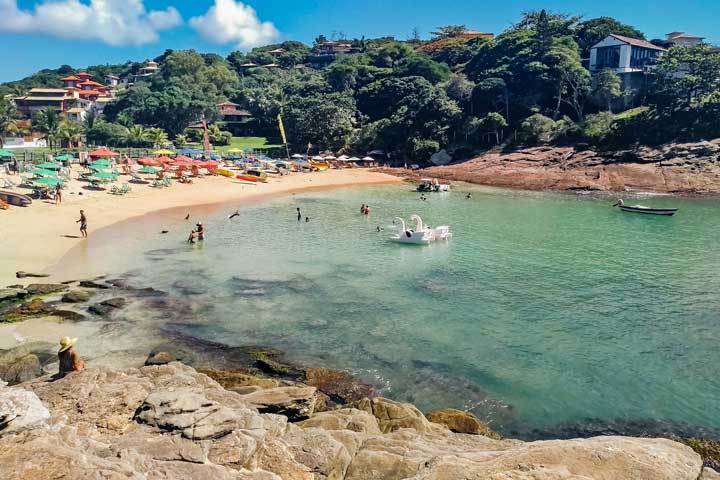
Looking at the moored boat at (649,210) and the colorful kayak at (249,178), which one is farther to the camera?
the colorful kayak at (249,178)

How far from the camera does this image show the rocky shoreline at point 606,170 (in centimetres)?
5338

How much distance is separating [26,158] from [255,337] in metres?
50.5

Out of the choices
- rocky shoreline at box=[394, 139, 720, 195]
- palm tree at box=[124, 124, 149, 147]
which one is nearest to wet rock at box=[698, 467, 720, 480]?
rocky shoreline at box=[394, 139, 720, 195]

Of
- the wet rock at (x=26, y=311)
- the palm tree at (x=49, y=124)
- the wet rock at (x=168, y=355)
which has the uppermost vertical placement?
the palm tree at (x=49, y=124)

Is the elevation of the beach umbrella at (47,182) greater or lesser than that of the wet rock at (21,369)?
greater

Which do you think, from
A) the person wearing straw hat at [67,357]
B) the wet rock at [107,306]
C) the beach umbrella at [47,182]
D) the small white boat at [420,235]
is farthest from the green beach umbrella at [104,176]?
the person wearing straw hat at [67,357]

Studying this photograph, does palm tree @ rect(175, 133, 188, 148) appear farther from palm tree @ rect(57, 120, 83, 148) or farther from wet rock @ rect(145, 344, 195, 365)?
Answer: wet rock @ rect(145, 344, 195, 365)

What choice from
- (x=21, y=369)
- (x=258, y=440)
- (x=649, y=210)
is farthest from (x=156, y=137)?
(x=258, y=440)

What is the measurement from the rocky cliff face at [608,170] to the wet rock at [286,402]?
5105 cm

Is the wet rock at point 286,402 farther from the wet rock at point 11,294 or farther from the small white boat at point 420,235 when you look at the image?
the small white boat at point 420,235

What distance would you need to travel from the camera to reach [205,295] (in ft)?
70.0

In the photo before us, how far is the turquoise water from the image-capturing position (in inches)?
547

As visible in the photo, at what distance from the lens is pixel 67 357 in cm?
1091

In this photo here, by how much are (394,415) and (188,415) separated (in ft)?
14.8
